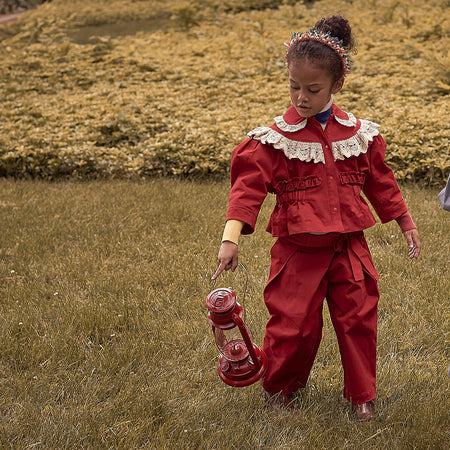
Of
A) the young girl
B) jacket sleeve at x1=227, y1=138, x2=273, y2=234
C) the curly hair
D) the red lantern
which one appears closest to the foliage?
the young girl

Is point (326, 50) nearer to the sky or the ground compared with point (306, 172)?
nearer to the sky

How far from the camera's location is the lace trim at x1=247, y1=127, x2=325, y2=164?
2164 mm

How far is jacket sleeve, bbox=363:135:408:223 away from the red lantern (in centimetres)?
70

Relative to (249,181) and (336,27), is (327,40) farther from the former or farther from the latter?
(249,181)

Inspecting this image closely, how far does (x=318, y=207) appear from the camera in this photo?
2178 millimetres

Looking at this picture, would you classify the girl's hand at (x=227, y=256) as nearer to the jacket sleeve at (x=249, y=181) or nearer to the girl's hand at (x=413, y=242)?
the jacket sleeve at (x=249, y=181)

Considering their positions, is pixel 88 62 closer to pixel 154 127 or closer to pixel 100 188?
pixel 154 127

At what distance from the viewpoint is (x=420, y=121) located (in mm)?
5660

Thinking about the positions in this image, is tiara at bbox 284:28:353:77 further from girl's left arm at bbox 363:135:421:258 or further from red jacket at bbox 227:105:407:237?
girl's left arm at bbox 363:135:421:258

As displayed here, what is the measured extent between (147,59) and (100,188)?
16.0 ft

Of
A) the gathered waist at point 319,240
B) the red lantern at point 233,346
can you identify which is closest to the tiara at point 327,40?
the gathered waist at point 319,240

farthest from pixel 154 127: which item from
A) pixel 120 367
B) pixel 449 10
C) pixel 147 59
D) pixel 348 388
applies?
pixel 449 10

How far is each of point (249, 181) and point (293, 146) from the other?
0.71 ft

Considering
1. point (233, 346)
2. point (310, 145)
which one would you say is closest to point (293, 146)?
point (310, 145)
